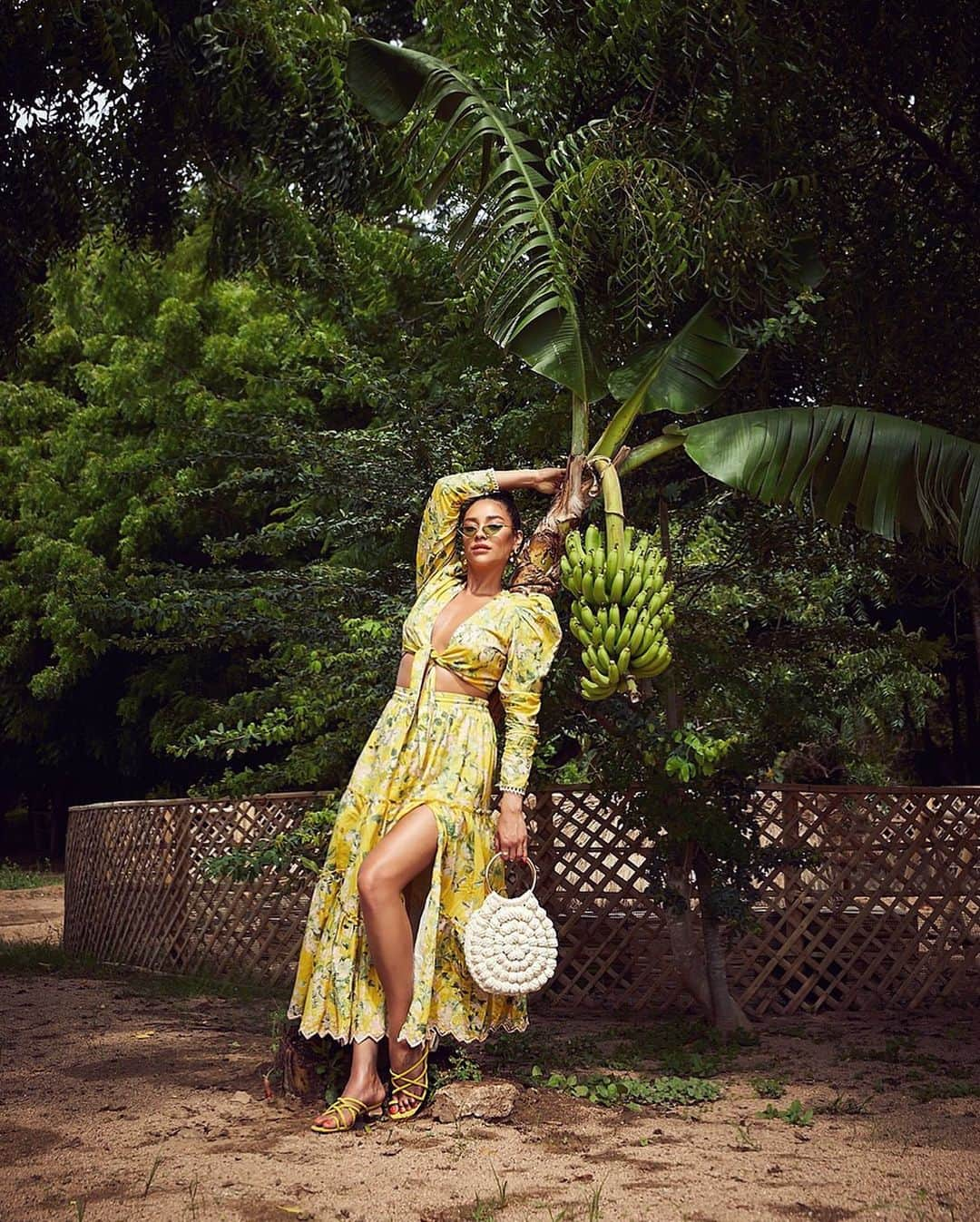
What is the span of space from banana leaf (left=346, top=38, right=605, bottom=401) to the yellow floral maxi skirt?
5.06 ft

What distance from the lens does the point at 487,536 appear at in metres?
4.84

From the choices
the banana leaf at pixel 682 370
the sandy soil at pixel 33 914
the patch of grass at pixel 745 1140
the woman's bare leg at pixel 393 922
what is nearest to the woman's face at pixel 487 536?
the banana leaf at pixel 682 370

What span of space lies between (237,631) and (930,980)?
4.35 m

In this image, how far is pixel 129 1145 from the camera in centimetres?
405

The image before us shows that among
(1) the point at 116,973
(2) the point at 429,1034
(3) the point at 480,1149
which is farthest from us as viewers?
(1) the point at 116,973

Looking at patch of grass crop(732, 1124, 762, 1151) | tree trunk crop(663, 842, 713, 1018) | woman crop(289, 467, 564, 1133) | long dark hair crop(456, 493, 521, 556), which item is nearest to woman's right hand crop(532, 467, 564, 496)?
woman crop(289, 467, 564, 1133)

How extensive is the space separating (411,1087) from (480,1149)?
40cm

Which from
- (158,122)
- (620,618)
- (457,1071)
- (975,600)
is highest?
(158,122)

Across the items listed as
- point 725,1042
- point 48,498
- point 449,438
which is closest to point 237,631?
point 449,438

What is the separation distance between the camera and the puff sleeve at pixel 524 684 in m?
4.61

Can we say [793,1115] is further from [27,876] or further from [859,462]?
[27,876]

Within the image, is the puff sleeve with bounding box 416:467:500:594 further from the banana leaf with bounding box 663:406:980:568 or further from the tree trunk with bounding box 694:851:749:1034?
the tree trunk with bounding box 694:851:749:1034

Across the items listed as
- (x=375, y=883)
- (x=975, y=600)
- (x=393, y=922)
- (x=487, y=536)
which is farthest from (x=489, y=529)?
(x=975, y=600)

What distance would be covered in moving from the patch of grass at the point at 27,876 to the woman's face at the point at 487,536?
14.1 m
